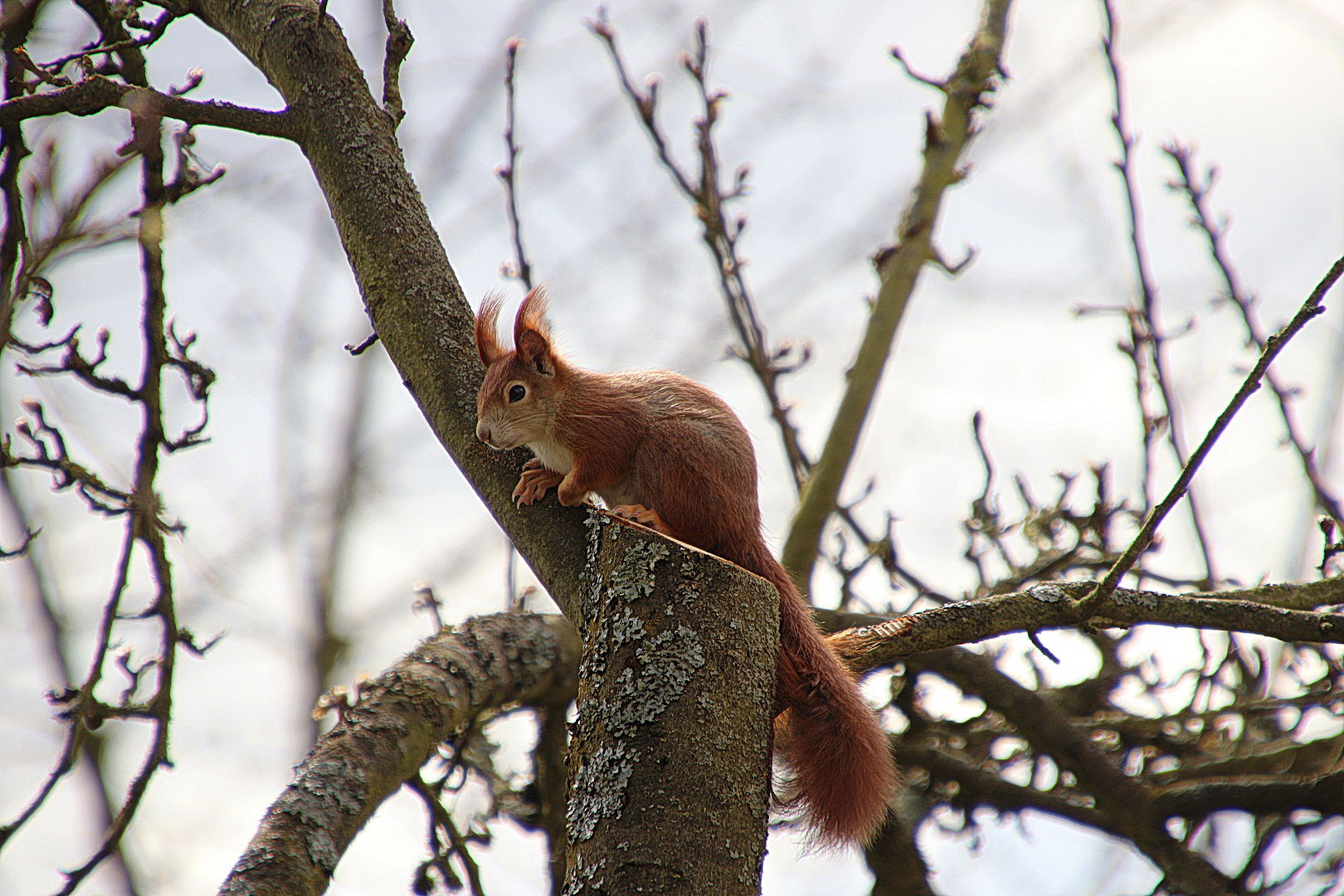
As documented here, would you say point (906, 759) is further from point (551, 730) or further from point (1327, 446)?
point (1327, 446)

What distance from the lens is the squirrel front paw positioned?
1553 millimetres

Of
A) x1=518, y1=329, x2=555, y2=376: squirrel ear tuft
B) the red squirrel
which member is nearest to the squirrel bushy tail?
the red squirrel

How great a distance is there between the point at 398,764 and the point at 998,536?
1.61m

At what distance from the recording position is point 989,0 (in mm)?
3201

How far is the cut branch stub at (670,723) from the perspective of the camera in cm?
115

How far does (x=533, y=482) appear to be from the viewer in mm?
1670

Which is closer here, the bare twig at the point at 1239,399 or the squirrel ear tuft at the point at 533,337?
the bare twig at the point at 1239,399

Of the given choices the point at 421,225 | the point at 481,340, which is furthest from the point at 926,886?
the point at 421,225

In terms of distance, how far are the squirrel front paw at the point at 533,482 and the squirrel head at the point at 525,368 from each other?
0.18 ft

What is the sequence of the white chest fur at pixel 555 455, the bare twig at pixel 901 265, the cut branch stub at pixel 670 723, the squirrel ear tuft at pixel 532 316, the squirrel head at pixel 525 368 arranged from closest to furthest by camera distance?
the cut branch stub at pixel 670 723 < the squirrel head at pixel 525 368 < the white chest fur at pixel 555 455 < the squirrel ear tuft at pixel 532 316 < the bare twig at pixel 901 265

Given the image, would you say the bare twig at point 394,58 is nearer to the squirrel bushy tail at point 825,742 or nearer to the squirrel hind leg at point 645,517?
the squirrel hind leg at point 645,517

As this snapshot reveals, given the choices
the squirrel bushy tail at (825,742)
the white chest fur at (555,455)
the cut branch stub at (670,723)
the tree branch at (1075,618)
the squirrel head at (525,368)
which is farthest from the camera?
the white chest fur at (555,455)

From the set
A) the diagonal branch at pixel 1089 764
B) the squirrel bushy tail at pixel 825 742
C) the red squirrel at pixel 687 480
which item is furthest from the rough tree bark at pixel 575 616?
the diagonal branch at pixel 1089 764

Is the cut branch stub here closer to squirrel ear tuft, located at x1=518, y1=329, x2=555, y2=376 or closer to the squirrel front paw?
the squirrel front paw
